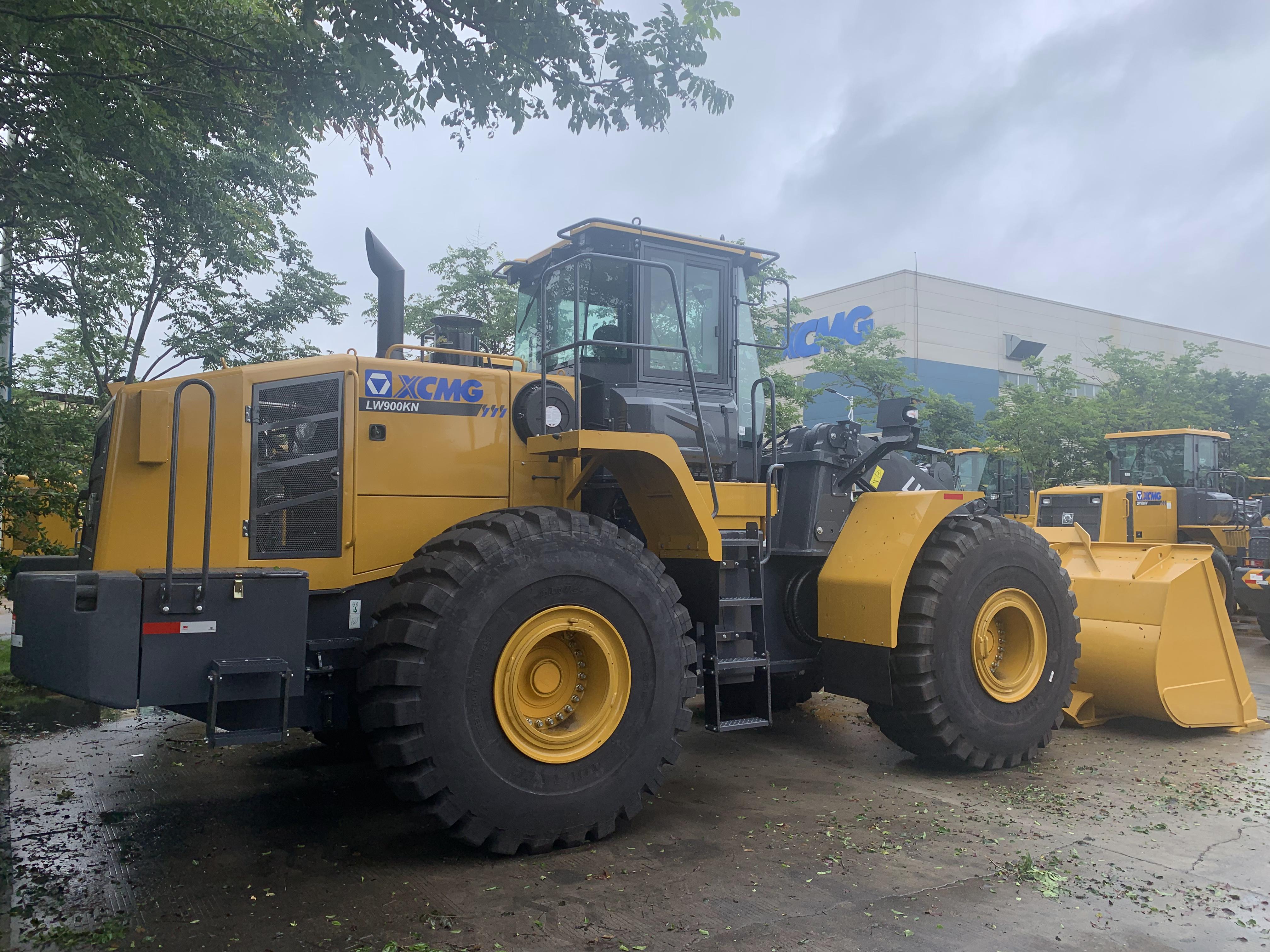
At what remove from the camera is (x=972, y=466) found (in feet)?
65.3

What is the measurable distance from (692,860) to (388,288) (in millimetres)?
3620

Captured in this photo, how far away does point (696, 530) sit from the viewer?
541cm

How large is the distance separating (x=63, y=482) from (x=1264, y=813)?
9.11 metres

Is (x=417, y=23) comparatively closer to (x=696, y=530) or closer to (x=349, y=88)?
(x=349, y=88)

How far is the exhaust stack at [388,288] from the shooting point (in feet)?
18.4

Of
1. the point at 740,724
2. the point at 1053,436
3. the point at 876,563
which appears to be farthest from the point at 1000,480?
the point at 1053,436

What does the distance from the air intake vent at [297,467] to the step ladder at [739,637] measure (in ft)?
7.22

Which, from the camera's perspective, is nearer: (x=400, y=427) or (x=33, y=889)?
(x=33, y=889)

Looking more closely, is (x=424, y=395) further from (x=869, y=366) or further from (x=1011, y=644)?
(x=869, y=366)

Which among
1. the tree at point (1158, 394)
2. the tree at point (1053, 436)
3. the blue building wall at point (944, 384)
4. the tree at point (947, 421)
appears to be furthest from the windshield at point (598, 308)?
the blue building wall at point (944, 384)

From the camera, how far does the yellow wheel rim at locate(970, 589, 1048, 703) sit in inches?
247

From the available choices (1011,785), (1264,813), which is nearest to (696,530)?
(1011,785)

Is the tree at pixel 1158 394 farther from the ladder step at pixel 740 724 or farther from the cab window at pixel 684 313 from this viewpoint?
the ladder step at pixel 740 724

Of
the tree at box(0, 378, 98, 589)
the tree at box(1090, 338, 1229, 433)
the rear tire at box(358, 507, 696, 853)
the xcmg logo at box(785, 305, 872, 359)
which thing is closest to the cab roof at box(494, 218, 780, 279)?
the rear tire at box(358, 507, 696, 853)
